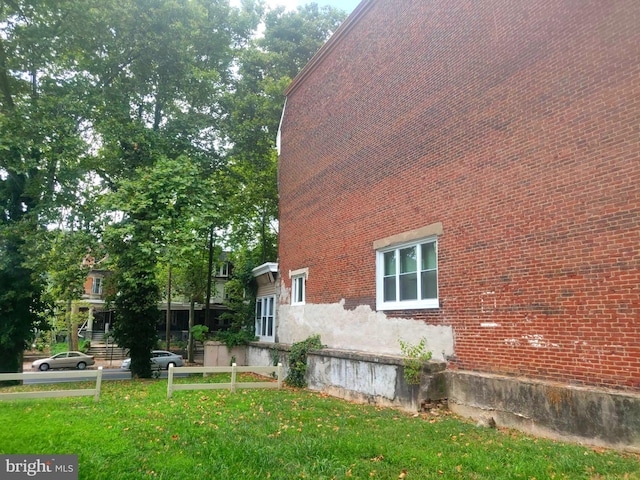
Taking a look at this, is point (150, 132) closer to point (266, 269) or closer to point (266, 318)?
point (266, 269)

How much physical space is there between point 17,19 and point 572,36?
1829cm

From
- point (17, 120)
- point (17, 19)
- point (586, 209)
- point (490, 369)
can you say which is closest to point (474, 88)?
point (586, 209)

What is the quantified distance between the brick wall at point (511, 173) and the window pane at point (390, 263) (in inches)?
15.6

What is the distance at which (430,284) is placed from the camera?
9.95 meters

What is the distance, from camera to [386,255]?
11.5m

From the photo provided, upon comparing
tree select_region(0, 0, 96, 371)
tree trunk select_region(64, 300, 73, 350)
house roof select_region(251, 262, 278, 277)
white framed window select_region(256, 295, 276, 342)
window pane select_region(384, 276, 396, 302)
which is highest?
tree select_region(0, 0, 96, 371)

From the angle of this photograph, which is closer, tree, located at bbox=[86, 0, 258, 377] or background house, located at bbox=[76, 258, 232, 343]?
tree, located at bbox=[86, 0, 258, 377]

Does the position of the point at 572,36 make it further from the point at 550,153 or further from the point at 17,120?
→ the point at 17,120

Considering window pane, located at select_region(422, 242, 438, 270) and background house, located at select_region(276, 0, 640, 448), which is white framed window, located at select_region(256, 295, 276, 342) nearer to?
background house, located at select_region(276, 0, 640, 448)

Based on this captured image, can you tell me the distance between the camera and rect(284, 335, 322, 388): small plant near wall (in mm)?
13617

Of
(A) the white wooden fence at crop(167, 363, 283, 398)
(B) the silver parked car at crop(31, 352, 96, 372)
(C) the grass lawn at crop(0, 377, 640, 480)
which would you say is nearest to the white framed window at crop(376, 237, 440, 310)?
(C) the grass lawn at crop(0, 377, 640, 480)

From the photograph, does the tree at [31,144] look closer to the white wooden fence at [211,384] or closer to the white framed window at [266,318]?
the white wooden fence at [211,384]

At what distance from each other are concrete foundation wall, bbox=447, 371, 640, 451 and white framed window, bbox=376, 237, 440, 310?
202cm

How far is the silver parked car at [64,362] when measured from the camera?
28281mm
